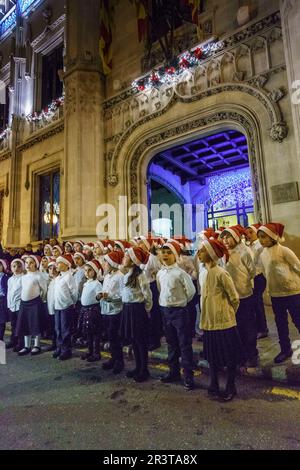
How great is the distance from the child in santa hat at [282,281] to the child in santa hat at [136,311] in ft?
5.39

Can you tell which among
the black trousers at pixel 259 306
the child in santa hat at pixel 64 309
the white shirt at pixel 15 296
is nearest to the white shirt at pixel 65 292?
the child in santa hat at pixel 64 309

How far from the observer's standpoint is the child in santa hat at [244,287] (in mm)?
3596

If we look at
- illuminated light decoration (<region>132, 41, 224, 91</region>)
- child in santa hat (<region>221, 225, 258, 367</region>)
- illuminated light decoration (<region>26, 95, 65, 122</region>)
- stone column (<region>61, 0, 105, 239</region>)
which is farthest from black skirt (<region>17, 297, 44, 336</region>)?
illuminated light decoration (<region>26, 95, 65, 122</region>)

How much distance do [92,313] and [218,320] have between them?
2.25 meters

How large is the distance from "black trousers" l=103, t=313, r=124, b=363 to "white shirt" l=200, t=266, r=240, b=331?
56.3 inches

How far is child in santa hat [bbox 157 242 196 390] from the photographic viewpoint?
11.4ft

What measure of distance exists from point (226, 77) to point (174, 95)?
63.6 inches

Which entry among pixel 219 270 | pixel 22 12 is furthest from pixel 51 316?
pixel 22 12

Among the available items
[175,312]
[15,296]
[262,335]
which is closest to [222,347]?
[175,312]

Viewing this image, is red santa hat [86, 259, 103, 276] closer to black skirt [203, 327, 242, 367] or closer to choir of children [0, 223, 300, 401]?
choir of children [0, 223, 300, 401]

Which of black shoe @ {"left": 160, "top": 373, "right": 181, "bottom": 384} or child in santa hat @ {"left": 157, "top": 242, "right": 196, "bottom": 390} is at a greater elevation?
child in santa hat @ {"left": 157, "top": 242, "right": 196, "bottom": 390}

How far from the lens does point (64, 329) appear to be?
189 inches

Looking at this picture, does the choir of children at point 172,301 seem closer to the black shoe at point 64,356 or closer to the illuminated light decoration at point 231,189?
the black shoe at point 64,356

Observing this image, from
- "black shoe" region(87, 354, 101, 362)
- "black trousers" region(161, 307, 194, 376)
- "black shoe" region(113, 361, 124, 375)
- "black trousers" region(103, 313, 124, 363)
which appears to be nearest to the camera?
"black trousers" region(161, 307, 194, 376)
